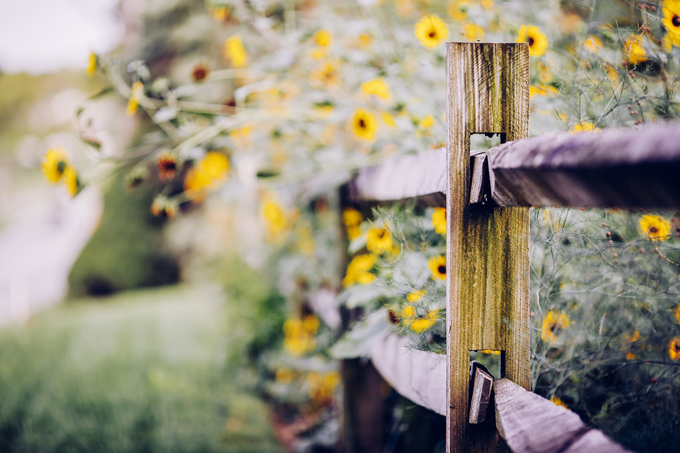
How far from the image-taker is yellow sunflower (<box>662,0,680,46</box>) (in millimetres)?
640

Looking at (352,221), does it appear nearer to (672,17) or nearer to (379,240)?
(379,240)

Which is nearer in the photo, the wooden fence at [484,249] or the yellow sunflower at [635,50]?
the wooden fence at [484,249]

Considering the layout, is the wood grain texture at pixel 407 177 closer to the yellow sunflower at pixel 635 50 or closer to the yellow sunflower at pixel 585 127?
the yellow sunflower at pixel 585 127

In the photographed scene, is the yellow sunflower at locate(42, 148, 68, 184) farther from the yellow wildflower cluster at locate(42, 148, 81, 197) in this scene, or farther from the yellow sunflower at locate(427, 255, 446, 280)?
the yellow sunflower at locate(427, 255, 446, 280)

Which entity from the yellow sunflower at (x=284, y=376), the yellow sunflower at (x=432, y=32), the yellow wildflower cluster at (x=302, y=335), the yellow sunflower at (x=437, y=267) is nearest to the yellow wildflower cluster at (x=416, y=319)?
Answer: the yellow sunflower at (x=437, y=267)

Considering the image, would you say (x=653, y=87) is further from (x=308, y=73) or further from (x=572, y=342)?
(x=308, y=73)

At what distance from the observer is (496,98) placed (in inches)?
21.1

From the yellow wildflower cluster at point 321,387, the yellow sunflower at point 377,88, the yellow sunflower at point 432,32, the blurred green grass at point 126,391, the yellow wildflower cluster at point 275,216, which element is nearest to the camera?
the yellow sunflower at point 432,32

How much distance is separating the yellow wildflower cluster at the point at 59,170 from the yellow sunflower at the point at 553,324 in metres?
1.15

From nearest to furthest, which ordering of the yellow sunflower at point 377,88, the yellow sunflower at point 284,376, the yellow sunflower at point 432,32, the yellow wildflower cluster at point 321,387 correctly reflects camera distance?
the yellow sunflower at point 432,32 < the yellow sunflower at point 377,88 < the yellow wildflower cluster at point 321,387 < the yellow sunflower at point 284,376

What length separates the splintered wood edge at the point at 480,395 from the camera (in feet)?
1.70

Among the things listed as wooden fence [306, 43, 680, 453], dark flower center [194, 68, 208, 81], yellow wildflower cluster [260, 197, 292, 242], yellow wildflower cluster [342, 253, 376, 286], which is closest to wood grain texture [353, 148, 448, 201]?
wooden fence [306, 43, 680, 453]

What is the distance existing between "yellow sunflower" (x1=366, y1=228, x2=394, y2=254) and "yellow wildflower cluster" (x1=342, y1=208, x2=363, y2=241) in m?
0.44

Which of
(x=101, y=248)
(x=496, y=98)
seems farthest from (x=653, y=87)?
(x=101, y=248)
